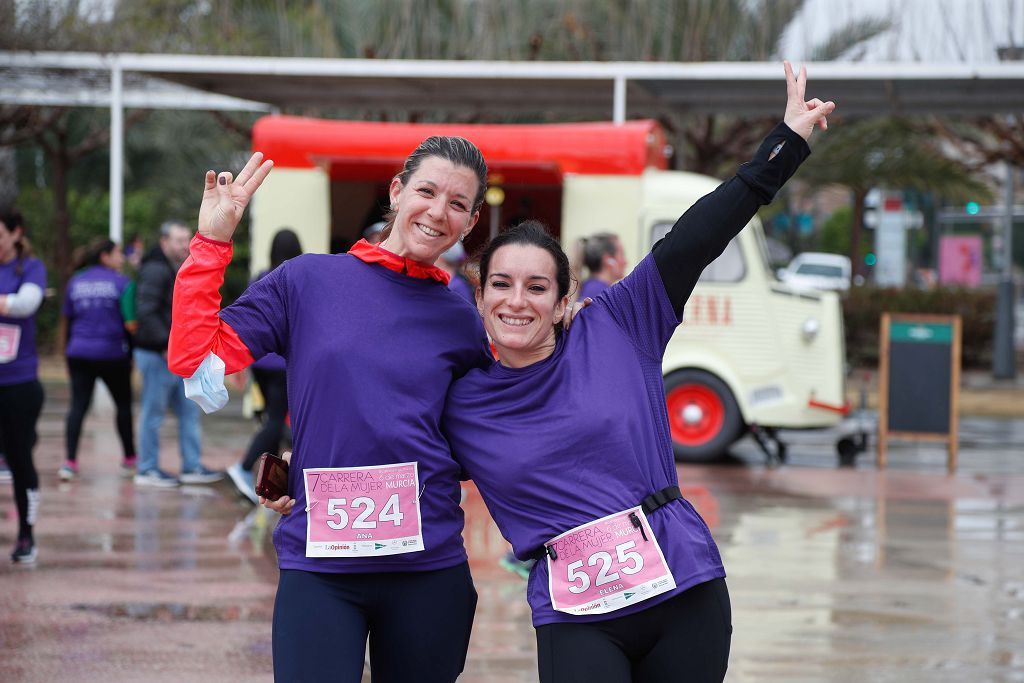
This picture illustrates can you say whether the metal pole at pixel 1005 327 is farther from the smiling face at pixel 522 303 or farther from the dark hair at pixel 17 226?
the smiling face at pixel 522 303

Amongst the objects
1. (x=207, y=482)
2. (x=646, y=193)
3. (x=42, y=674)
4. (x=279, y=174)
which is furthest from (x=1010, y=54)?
(x=42, y=674)

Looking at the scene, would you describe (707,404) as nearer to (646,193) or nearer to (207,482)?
(646,193)

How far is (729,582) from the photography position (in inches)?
289

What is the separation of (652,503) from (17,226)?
5165mm

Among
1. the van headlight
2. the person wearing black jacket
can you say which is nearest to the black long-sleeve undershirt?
the person wearing black jacket

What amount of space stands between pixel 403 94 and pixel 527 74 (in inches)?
121

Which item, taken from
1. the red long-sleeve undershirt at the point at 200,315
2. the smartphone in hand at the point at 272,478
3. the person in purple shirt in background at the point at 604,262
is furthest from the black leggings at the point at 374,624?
the person in purple shirt in background at the point at 604,262

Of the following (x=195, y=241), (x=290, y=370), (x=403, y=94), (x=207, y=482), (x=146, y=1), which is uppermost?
(x=146, y=1)

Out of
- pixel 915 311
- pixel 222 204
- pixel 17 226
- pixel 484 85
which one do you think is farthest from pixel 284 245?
pixel 915 311

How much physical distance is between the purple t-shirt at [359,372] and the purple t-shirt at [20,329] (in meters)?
4.32

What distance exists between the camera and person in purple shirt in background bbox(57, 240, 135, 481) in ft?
33.7

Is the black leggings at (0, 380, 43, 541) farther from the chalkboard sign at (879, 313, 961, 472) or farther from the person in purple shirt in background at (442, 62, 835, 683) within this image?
the chalkboard sign at (879, 313, 961, 472)

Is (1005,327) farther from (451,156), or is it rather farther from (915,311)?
(451,156)

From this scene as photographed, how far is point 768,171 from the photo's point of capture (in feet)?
10.1
